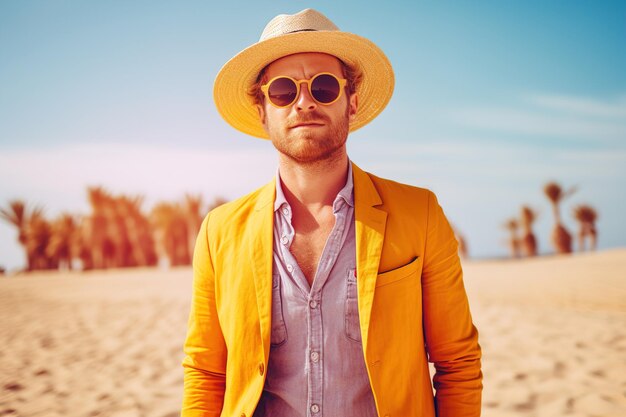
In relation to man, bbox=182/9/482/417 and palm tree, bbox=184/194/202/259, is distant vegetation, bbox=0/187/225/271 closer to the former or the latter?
palm tree, bbox=184/194/202/259

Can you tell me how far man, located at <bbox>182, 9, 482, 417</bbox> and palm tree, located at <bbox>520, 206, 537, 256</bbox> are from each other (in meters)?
42.8

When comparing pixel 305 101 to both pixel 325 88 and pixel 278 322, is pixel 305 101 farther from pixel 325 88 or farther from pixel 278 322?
pixel 278 322

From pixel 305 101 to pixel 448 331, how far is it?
143 cm

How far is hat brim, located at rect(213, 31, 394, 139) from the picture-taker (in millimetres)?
2361

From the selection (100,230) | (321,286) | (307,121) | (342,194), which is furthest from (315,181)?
(100,230)

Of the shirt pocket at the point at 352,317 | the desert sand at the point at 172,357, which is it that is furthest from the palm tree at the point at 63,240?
the shirt pocket at the point at 352,317

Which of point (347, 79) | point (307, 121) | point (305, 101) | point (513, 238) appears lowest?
point (513, 238)

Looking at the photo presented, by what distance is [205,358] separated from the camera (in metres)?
2.18

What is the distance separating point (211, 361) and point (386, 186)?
137 cm

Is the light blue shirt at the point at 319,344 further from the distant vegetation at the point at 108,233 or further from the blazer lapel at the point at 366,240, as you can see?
the distant vegetation at the point at 108,233

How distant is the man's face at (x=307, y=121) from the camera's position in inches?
87.8

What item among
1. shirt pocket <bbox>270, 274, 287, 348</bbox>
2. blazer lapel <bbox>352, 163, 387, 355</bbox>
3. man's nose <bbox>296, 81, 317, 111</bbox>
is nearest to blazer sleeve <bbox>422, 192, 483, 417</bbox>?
blazer lapel <bbox>352, 163, 387, 355</bbox>

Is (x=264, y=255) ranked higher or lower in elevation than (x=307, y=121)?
lower

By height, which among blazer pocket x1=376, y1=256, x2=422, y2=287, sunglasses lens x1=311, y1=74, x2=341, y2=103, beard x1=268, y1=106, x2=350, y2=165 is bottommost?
blazer pocket x1=376, y1=256, x2=422, y2=287
